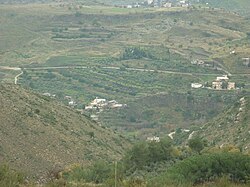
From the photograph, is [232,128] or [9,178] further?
[232,128]

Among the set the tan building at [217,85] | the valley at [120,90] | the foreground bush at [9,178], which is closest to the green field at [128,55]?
the valley at [120,90]

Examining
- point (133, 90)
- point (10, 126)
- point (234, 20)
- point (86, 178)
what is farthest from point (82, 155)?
point (234, 20)

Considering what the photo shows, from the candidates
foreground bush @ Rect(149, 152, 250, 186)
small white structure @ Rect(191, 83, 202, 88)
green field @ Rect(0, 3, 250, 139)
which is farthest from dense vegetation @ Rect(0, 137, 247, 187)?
small white structure @ Rect(191, 83, 202, 88)

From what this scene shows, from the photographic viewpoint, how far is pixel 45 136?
27.2 m

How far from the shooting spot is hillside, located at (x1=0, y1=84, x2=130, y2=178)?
2381 cm

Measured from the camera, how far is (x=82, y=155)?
27.0m

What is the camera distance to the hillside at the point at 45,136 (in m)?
23.8

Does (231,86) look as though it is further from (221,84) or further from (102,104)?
(102,104)

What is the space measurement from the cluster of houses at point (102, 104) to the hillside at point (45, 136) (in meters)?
25.0

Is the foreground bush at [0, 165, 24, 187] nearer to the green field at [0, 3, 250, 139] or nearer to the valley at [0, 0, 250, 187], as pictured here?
the valley at [0, 0, 250, 187]

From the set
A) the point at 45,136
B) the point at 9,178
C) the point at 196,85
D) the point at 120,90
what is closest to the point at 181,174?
the point at 9,178

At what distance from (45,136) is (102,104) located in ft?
117

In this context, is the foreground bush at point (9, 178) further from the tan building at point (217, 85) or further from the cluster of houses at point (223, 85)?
the tan building at point (217, 85)

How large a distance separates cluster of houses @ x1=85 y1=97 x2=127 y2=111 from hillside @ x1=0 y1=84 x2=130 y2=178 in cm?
2501
